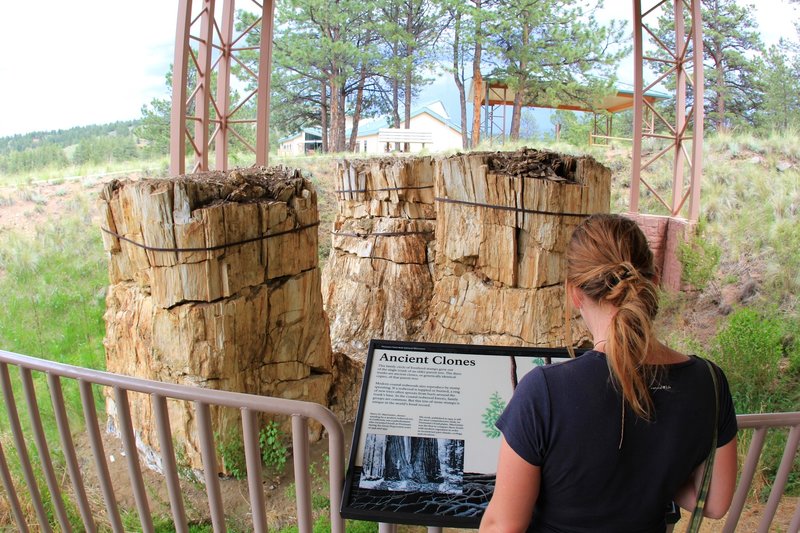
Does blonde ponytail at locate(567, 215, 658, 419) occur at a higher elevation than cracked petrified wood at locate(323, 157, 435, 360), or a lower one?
higher

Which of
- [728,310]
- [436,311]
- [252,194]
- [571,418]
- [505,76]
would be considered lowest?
[728,310]

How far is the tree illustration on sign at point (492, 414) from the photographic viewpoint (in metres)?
1.30

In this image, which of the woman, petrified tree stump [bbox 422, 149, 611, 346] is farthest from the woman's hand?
petrified tree stump [bbox 422, 149, 611, 346]

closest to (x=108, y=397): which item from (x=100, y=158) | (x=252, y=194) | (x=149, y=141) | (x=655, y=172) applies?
(x=252, y=194)

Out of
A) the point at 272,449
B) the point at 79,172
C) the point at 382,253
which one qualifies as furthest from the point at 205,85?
the point at 79,172

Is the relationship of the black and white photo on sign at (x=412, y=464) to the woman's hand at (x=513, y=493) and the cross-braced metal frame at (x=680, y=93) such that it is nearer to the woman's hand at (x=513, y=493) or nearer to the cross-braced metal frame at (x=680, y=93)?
the woman's hand at (x=513, y=493)

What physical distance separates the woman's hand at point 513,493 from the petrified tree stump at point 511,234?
229 cm

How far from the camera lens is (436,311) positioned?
145 inches

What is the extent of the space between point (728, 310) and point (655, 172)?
617 centimetres

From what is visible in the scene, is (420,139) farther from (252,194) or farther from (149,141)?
(252,194)

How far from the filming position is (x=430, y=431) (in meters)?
1.29

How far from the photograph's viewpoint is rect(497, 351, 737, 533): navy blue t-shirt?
0.98 m

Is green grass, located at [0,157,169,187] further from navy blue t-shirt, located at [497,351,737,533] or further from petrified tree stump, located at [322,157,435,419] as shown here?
navy blue t-shirt, located at [497,351,737,533]

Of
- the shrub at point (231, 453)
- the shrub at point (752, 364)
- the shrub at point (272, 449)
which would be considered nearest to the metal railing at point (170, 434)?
the shrub at point (231, 453)
